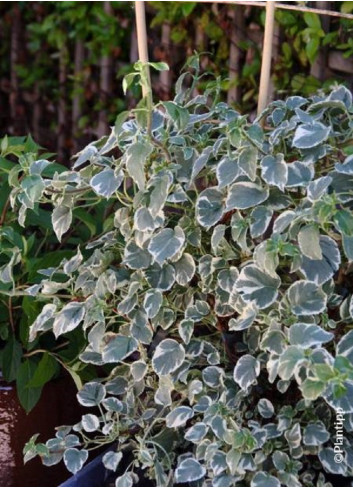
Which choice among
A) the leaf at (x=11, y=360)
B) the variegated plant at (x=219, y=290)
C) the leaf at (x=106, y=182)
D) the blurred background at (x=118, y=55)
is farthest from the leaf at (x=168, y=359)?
the blurred background at (x=118, y=55)

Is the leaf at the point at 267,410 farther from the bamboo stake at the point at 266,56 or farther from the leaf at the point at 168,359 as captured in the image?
the bamboo stake at the point at 266,56

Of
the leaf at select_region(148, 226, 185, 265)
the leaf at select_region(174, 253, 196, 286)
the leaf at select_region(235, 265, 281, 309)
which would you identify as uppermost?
the leaf at select_region(148, 226, 185, 265)

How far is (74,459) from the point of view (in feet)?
4.03

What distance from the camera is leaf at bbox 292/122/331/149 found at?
1.07m

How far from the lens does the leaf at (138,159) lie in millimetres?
1071

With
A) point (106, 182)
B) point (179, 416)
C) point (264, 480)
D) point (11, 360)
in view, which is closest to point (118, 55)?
point (11, 360)

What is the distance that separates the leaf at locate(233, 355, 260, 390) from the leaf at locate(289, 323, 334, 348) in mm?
115

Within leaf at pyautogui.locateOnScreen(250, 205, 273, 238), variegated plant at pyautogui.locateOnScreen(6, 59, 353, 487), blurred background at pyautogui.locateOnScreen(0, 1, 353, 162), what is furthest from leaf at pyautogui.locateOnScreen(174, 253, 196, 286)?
blurred background at pyautogui.locateOnScreen(0, 1, 353, 162)

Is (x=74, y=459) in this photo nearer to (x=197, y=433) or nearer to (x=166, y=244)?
(x=197, y=433)

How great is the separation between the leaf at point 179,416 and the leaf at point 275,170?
36 cm

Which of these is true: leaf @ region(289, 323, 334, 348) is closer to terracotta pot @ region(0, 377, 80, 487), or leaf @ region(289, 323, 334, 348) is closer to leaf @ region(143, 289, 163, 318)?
leaf @ region(143, 289, 163, 318)

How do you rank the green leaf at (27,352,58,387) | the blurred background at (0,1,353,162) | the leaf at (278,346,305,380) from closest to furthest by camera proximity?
the leaf at (278,346,305,380)
the green leaf at (27,352,58,387)
the blurred background at (0,1,353,162)

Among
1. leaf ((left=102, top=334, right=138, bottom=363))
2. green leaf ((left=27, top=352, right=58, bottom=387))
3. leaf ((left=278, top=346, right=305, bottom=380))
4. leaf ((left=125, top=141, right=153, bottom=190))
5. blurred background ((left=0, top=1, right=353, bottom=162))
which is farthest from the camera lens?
blurred background ((left=0, top=1, right=353, bottom=162))

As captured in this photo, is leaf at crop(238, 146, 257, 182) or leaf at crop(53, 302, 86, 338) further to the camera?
leaf at crop(53, 302, 86, 338)
